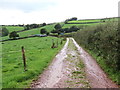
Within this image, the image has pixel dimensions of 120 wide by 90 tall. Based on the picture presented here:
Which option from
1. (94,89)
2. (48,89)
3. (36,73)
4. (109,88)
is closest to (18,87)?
(48,89)

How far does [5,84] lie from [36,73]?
3.26 metres

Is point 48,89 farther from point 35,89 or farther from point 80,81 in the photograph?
point 80,81

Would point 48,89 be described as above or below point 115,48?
below

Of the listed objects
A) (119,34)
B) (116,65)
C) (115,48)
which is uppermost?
(119,34)

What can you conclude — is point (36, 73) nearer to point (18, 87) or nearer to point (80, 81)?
point (18, 87)

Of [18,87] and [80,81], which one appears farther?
[80,81]

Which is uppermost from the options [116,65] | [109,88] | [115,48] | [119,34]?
[119,34]

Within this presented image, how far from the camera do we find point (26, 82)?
31.2ft

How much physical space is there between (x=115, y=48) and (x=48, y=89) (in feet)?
25.8

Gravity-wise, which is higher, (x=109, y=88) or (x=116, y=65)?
(x=116, y=65)

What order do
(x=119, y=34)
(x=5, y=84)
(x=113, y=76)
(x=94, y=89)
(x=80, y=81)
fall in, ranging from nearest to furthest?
1. (x=94, y=89)
2. (x=5, y=84)
3. (x=80, y=81)
4. (x=113, y=76)
5. (x=119, y=34)

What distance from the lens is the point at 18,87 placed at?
862cm

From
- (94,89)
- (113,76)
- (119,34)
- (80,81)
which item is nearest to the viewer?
(94,89)

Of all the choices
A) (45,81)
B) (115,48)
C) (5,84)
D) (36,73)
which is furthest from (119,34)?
(5,84)
